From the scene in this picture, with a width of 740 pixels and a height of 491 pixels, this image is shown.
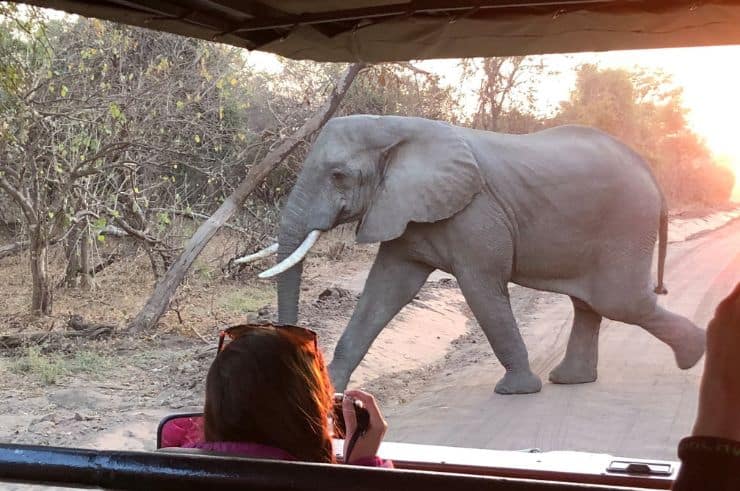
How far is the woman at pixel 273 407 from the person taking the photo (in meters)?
0.94

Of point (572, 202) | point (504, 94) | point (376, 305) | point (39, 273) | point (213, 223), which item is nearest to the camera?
point (376, 305)

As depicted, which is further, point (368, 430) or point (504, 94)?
point (504, 94)

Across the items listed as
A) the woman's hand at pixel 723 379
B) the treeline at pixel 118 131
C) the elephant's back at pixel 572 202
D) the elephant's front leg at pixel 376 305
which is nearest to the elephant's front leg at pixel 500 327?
the elephant's front leg at pixel 376 305

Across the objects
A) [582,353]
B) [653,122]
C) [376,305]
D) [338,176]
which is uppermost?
[653,122]

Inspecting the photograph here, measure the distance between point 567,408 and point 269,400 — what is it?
14.5ft

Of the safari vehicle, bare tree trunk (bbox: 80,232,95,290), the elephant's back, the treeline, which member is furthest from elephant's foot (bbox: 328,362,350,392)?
bare tree trunk (bbox: 80,232,95,290)

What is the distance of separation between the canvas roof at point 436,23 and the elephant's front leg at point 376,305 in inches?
124

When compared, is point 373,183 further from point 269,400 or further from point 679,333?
point 269,400

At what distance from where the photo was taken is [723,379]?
539mm

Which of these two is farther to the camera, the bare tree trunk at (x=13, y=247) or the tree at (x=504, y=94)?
the tree at (x=504, y=94)

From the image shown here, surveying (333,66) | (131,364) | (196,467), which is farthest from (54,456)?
(333,66)

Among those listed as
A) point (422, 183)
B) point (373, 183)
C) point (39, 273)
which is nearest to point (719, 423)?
point (422, 183)

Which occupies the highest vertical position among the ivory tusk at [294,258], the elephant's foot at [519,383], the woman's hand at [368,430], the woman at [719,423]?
the woman at [719,423]

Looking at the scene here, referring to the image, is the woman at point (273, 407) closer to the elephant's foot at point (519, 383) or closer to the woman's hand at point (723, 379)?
the woman's hand at point (723, 379)
